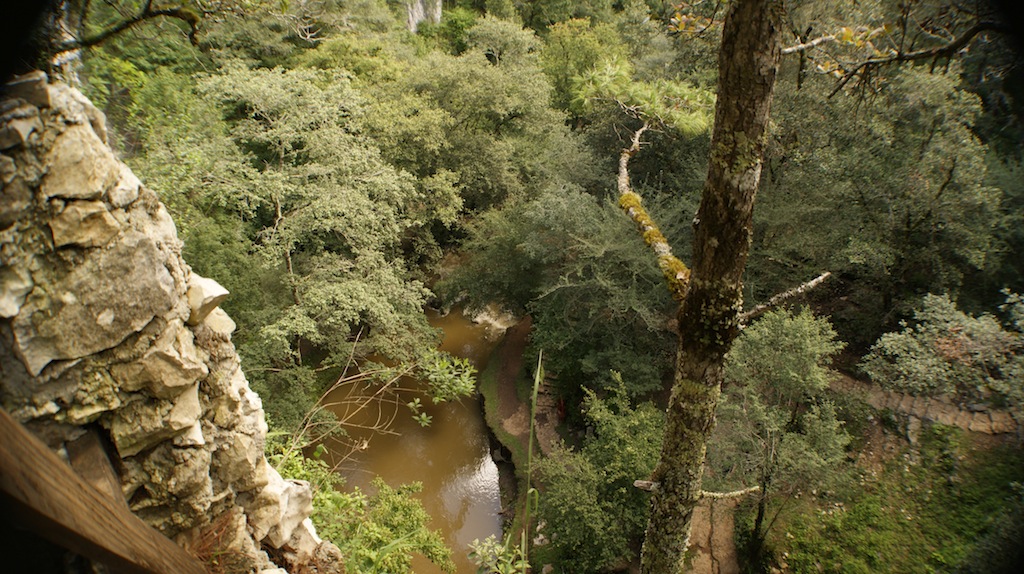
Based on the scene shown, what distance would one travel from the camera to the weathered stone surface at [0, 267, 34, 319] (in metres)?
2.06

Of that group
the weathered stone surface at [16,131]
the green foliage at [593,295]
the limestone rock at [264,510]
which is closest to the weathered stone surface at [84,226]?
the weathered stone surface at [16,131]

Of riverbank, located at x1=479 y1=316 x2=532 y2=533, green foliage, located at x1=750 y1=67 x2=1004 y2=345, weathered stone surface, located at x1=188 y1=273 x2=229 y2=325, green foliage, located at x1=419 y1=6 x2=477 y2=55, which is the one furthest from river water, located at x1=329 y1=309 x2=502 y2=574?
green foliage, located at x1=419 y1=6 x2=477 y2=55

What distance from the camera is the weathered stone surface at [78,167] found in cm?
224

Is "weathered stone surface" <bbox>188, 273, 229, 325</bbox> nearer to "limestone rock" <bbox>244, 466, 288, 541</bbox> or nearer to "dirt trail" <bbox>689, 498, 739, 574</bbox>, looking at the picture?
"limestone rock" <bbox>244, 466, 288, 541</bbox>

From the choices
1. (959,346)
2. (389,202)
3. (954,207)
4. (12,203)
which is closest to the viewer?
(12,203)

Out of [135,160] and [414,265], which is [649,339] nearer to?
[414,265]

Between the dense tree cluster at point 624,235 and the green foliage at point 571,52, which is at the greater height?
the green foliage at point 571,52

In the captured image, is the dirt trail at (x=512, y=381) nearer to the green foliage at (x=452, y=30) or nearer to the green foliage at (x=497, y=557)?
the green foliage at (x=497, y=557)

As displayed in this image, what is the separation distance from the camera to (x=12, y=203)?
2.08 meters

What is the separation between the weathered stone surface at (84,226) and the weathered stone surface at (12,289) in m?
0.20

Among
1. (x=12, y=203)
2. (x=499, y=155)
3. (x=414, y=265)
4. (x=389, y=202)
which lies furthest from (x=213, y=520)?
(x=499, y=155)

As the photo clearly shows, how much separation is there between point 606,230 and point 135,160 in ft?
29.5

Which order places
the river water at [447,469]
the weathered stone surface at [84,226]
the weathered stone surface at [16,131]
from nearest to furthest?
the weathered stone surface at [16,131], the weathered stone surface at [84,226], the river water at [447,469]

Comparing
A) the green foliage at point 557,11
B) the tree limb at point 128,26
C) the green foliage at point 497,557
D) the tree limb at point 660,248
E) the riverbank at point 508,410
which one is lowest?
the riverbank at point 508,410
